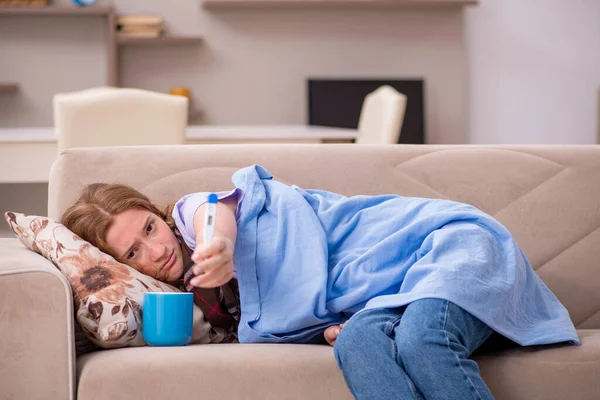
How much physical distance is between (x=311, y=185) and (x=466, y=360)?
682mm

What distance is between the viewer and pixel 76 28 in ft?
18.2

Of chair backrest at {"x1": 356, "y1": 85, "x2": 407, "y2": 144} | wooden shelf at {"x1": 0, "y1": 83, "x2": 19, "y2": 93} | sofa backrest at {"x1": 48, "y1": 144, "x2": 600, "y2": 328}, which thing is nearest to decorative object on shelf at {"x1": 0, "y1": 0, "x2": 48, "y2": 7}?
wooden shelf at {"x1": 0, "y1": 83, "x2": 19, "y2": 93}

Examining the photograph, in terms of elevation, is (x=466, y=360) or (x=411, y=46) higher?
(x=411, y=46)

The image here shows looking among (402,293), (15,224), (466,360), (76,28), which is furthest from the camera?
(76,28)

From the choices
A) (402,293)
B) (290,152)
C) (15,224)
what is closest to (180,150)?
(290,152)

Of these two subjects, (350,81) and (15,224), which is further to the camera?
(350,81)

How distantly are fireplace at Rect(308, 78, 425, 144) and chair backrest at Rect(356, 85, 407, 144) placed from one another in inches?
51.2

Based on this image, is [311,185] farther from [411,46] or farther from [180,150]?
[411,46]

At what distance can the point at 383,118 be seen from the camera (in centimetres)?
373

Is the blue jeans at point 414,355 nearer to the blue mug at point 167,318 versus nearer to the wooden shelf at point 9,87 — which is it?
the blue mug at point 167,318

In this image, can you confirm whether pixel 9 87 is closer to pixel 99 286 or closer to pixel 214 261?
pixel 99 286

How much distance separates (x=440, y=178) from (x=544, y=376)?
619mm

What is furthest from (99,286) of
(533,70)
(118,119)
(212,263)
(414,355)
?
(533,70)

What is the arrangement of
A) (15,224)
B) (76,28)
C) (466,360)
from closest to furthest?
(466,360)
(15,224)
(76,28)
